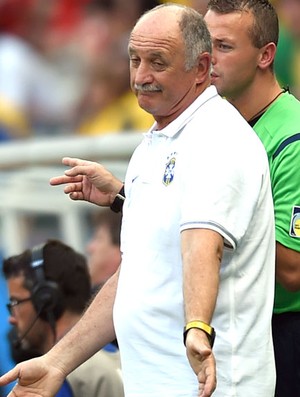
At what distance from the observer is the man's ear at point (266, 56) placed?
153 inches

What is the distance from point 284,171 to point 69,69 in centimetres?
575

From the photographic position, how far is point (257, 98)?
12.8ft

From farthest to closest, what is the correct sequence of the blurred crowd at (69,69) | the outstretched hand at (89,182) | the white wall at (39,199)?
1. the blurred crowd at (69,69)
2. the white wall at (39,199)
3. the outstretched hand at (89,182)

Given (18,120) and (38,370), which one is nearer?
(38,370)

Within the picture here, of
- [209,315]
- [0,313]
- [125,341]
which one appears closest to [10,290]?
[0,313]

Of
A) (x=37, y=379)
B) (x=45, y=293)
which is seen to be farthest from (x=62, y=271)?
(x=37, y=379)

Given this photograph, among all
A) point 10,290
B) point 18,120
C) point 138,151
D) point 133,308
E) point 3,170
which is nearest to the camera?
point 133,308

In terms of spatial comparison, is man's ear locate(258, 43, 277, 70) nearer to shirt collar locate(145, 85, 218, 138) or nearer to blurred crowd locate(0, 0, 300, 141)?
shirt collar locate(145, 85, 218, 138)

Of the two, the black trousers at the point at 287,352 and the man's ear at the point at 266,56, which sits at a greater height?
the man's ear at the point at 266,56

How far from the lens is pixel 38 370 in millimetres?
→ 3691

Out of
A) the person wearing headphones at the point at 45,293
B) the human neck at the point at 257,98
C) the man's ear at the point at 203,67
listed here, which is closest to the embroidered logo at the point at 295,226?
the human neck at the point at 257,98

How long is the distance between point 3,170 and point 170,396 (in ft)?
12.2

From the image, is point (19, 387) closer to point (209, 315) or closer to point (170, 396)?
point (170, 396)

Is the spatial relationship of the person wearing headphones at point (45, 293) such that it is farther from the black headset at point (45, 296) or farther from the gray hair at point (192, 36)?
the gray hair at point (192, 36)
